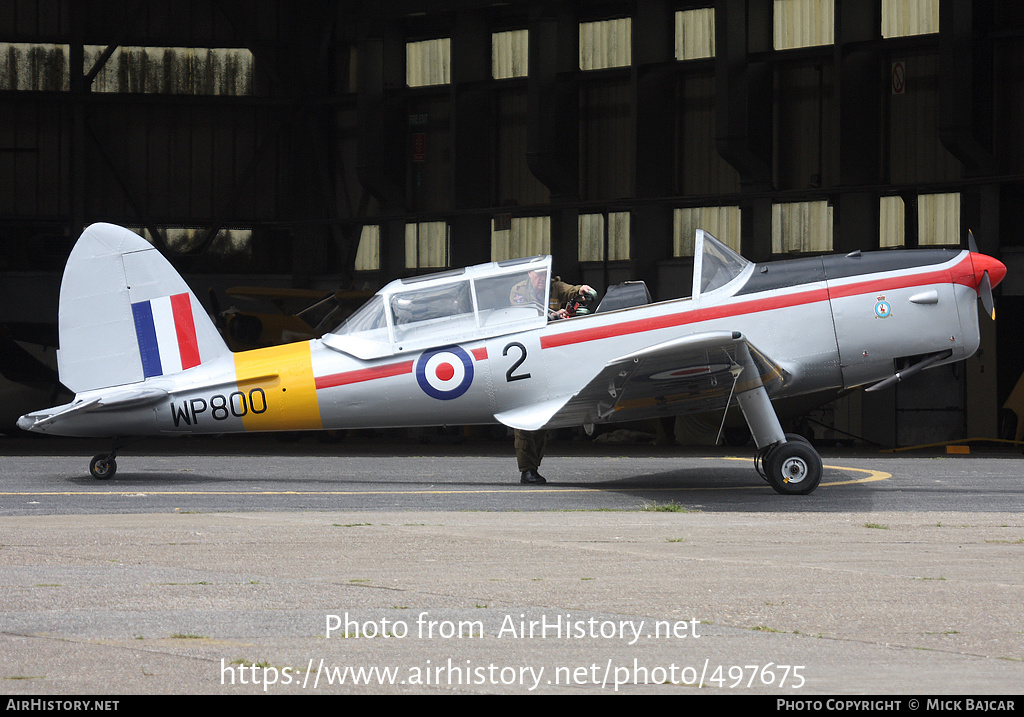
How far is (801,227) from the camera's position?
25.6m

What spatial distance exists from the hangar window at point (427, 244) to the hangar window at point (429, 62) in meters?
3.89

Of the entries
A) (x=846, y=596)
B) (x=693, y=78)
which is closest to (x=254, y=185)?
(x=693, y=78)

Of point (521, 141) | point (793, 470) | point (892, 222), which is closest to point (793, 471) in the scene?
point (793, 470)

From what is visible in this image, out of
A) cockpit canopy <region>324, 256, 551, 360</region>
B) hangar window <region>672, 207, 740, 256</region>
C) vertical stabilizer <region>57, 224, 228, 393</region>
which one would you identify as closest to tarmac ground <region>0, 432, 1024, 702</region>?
vertical stabilizer <region>57, 224, 228, 393</region>

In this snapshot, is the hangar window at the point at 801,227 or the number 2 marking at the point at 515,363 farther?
the hangar window at the point at 801,227

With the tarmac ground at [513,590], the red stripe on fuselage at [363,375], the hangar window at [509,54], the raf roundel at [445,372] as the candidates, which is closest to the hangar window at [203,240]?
the hangar window at [509,54]

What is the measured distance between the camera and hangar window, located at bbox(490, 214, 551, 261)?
28688mm

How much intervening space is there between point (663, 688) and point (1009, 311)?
22.2m

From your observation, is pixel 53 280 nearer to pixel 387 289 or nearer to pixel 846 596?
pixel 387 289

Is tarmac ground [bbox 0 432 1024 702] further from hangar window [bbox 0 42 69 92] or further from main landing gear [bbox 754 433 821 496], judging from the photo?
hangar window [bbox 0 42 69 92]

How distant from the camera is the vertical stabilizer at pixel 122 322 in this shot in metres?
12.3

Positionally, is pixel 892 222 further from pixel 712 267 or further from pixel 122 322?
pixel 122 322

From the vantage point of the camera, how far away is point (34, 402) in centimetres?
2395

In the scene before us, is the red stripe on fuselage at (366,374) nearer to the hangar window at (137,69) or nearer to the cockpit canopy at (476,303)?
the cockpit canopy at (476,303)
